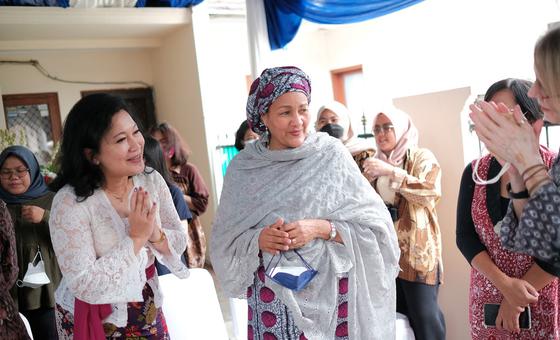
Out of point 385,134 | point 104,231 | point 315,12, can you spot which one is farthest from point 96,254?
point 315,12

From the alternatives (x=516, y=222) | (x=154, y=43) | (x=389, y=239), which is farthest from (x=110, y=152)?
(x=154, y=43)

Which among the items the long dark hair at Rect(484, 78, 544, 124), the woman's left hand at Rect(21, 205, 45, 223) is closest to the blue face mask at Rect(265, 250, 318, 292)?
the long dark hair at Rect(484, 78, 544, 124)

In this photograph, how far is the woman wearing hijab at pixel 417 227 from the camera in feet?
8.48

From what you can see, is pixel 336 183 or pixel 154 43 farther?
pixel 154 43

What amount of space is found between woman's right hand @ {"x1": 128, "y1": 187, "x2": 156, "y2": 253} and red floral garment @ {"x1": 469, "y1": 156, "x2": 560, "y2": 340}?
110 centimetres

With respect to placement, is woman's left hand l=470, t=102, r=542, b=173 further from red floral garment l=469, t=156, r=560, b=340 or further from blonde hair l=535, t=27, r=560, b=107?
red floral garment l=469, t=156, r=560, b=340

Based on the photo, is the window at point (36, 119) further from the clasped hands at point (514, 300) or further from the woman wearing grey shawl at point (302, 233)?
the clasped hands at point (514, 300)

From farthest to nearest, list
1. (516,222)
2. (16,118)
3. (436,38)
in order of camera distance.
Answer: (436,38) < (16,118) < (516,222)

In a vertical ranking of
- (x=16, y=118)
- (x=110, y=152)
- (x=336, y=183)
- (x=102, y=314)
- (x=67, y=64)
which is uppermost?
(x=67, y=64)

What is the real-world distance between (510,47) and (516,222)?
668 centimetres

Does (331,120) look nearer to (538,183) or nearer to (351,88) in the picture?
(538,183)

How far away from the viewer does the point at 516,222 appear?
140 centimetres

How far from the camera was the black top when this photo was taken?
68.6 inches

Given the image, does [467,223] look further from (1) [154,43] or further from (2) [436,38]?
(2) [436,38]
